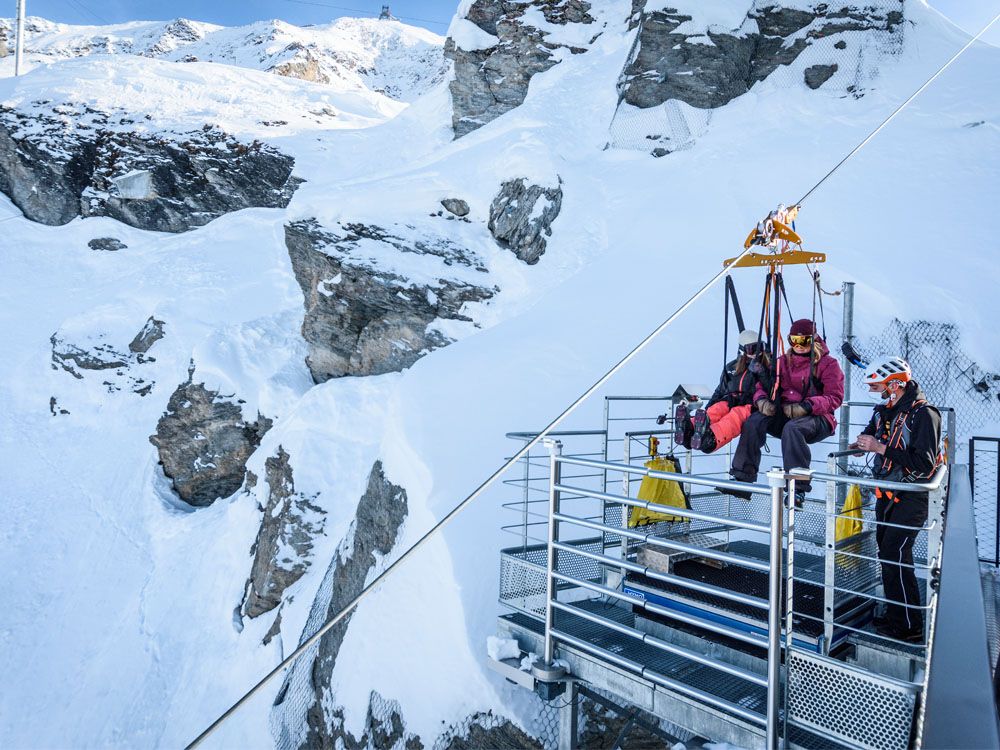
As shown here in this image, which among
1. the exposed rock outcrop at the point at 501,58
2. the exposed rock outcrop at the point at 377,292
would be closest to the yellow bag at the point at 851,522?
the exposed rock outcrop at the point at 377,292

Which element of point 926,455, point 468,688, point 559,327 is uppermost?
point 559,327

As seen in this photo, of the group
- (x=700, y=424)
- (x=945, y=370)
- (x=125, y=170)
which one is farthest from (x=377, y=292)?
(x=125, y=170)

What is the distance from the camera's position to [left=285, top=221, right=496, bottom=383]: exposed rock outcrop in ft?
49.0

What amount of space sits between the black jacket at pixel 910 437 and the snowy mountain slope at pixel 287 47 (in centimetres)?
5617

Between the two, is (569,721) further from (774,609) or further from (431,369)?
(431,369)

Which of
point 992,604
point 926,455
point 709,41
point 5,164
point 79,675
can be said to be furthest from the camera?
point 5,164

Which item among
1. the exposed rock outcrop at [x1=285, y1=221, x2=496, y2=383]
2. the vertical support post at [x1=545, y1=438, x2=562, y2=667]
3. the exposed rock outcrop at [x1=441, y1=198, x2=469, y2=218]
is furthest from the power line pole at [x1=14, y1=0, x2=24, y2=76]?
the vertical support post at [x1=545, y1=438, x2=562, y2=667]

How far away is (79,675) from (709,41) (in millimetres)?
23278

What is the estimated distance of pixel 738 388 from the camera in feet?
18.0

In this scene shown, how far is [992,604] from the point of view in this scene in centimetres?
463

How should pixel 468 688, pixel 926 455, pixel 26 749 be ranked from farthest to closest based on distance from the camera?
1. pixel 26 749
2. pixel 468 688
3. pixel 926 455

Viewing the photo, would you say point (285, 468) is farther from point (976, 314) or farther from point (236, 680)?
Result: point (976, 314)

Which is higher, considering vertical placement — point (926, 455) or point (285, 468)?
point (926, 455)

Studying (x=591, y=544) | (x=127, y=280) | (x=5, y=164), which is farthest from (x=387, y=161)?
(x=591, y=544)
